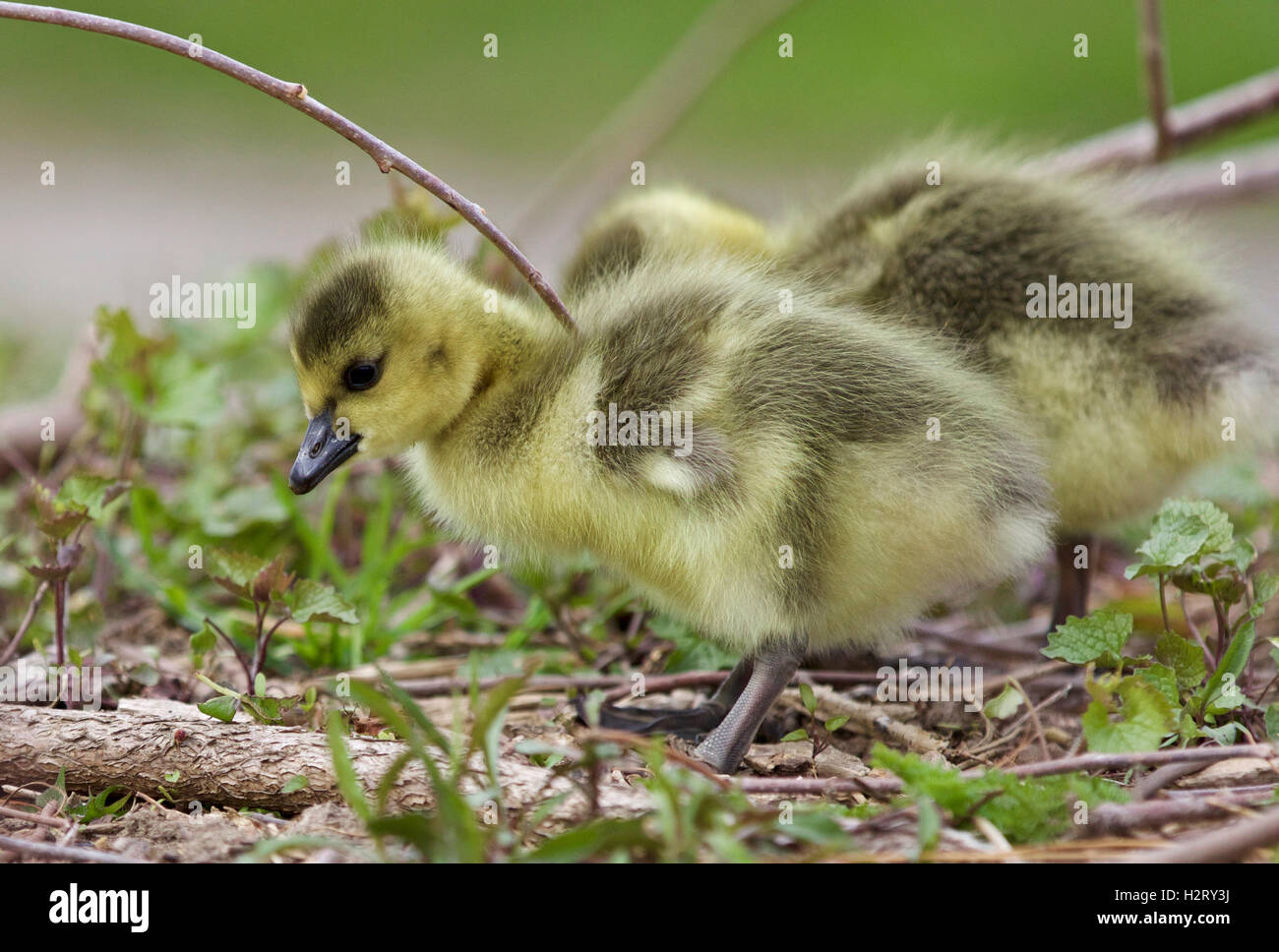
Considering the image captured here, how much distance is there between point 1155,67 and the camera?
3.05 m

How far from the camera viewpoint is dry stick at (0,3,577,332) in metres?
1.76

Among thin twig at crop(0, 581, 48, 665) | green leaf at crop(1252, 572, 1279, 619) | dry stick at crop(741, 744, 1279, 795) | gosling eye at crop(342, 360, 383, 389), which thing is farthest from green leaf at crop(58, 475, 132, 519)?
green leaf at crop(1252, 572, 1279, 619)

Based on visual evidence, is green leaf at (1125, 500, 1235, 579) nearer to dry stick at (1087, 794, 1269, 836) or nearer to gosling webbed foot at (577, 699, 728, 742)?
dry stick at (1087, 794, 1269, 836)

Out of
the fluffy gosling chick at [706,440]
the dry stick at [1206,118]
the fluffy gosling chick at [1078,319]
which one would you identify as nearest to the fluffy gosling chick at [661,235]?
the fluffy gosling chick at [1078,319]

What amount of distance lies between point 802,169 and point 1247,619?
4.45m

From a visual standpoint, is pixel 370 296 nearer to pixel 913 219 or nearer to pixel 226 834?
pixel 226 834

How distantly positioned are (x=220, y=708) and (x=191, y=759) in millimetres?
100

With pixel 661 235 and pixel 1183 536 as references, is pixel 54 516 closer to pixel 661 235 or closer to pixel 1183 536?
pixel 661 235

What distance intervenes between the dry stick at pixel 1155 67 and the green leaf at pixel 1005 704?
168 centimetres

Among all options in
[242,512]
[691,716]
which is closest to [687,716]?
[691,716]

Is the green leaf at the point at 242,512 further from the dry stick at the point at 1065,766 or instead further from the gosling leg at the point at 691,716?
the dry stick at the point at 1065,766

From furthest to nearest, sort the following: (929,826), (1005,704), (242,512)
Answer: (242,512)
(1005,704)
(929,826)

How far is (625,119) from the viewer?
383cm
